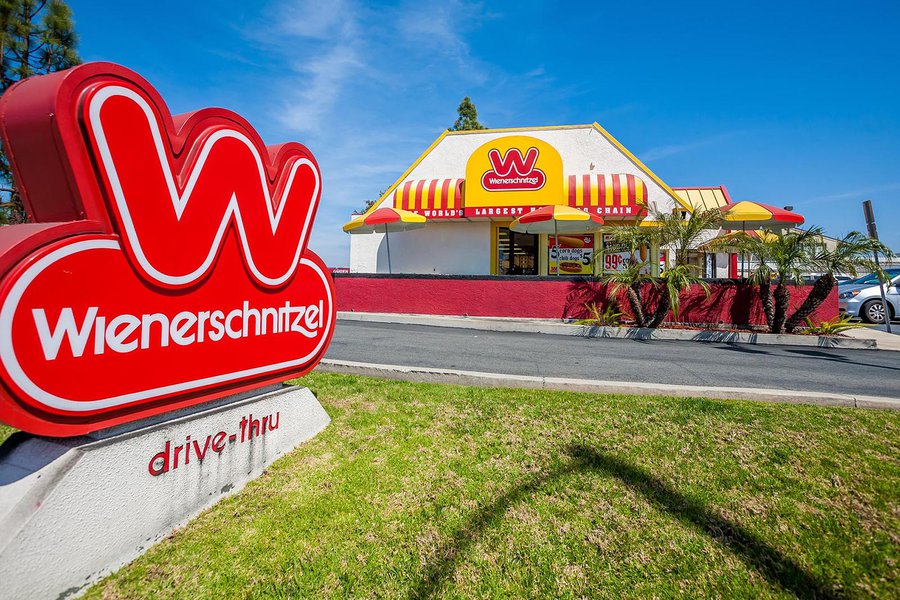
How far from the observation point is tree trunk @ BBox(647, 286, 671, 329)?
10.1m

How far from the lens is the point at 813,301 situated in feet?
32.8

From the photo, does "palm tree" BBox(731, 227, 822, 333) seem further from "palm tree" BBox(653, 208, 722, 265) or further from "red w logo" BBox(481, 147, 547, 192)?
"red w logo" BBox(481, 147, 547, 192)

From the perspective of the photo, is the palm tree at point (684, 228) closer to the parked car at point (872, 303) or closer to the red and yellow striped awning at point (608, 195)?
the red and yellow striped awning at point (608, 195)

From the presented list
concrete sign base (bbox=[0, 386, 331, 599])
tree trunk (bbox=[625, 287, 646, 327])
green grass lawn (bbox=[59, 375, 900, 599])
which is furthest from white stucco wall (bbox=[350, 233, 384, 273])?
concrete sign base (bbox=[0, 386, 331, 599])

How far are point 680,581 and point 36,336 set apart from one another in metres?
3.60

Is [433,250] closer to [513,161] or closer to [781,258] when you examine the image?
[513,161]

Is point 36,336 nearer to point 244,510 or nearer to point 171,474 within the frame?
point 171,474

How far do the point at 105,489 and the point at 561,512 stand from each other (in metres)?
2.77

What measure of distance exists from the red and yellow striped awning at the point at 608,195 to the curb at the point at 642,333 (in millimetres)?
5335

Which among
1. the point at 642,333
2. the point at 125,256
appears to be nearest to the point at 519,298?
the point at 642,333

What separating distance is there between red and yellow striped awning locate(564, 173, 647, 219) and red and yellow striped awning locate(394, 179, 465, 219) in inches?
162

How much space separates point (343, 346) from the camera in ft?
26.4

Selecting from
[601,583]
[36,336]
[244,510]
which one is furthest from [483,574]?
[36,336]

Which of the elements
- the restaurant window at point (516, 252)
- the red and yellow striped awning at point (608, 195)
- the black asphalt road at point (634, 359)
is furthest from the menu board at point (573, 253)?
the black asphalt road at point (634, 359)
